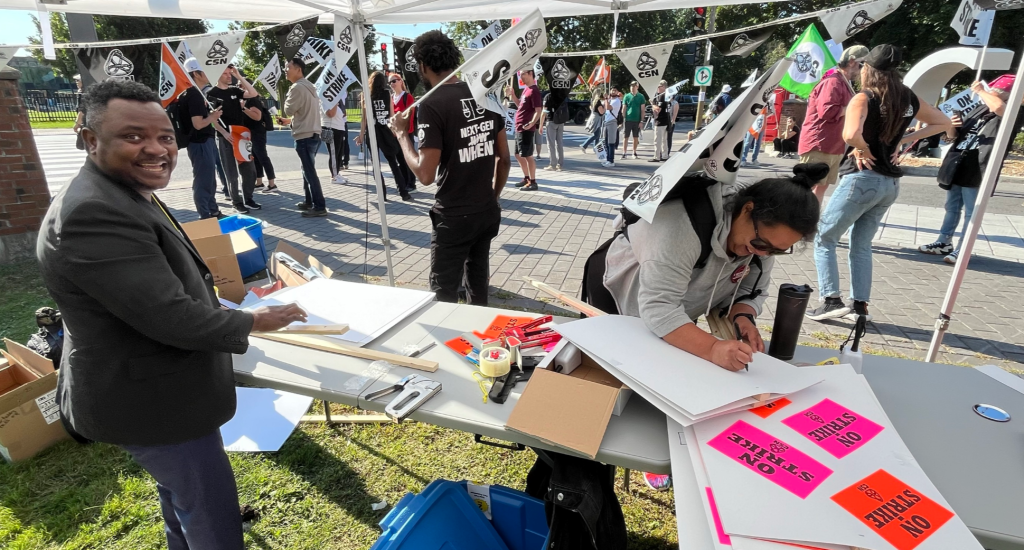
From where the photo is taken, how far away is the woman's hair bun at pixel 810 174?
1.68 metres

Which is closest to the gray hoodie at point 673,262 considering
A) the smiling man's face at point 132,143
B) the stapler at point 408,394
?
the stapler at point 408,394

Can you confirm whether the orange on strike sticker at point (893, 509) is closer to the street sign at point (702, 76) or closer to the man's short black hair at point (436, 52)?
the man's short black hair at point (436, 52)

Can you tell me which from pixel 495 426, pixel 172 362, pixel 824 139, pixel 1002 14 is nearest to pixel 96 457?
pixel 172 362

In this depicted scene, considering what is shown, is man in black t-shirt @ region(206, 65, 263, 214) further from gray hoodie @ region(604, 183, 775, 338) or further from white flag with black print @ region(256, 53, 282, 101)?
gray hoodie @ region(604, 183, 775, 338)

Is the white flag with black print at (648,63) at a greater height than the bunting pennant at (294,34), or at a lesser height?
lesser

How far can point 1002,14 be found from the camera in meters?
16.6

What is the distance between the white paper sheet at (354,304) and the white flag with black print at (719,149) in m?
1.13

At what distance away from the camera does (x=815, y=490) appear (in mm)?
1144

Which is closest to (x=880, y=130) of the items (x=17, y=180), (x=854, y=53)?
(x=854, y=53)

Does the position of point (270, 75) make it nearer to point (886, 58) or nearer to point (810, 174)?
point (810, 174)

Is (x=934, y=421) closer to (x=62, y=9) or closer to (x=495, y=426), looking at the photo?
(x=495, y=426)

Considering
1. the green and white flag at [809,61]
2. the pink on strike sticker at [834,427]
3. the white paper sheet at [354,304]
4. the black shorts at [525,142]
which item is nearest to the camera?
the pink on strike sticker at [834,427]

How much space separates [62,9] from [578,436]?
434cm

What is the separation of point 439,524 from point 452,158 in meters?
1.97
